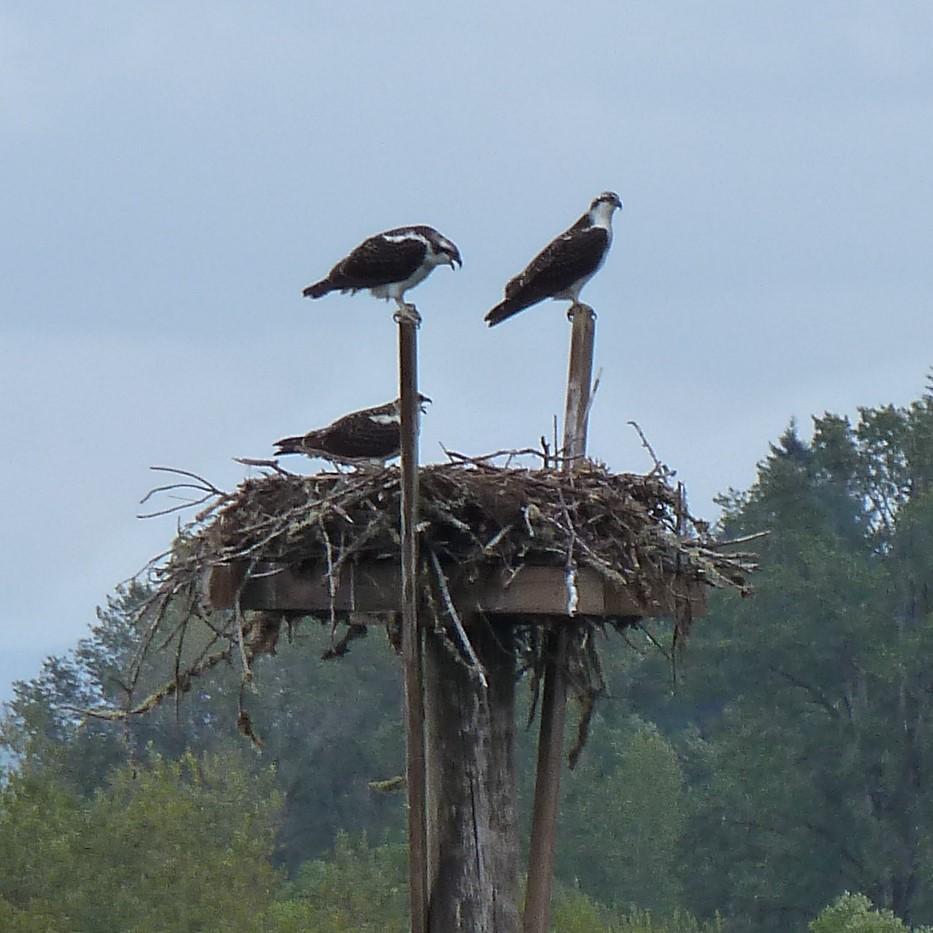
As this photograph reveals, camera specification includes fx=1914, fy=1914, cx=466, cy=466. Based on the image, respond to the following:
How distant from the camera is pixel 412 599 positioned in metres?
5.46

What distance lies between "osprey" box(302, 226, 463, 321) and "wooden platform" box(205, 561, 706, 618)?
2246 mm

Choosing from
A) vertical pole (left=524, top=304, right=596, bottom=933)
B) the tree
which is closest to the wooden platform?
vertical pole (left=524, top=304, right=596, bottom=933)

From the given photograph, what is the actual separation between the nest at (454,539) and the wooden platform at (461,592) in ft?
0.10

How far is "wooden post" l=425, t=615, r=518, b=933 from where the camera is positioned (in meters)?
5.82

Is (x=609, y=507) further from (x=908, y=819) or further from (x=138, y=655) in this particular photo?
(x=908, y=819)

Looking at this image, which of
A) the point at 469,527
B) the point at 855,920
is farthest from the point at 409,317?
the point at 855,920

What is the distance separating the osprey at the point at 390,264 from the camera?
7926 millimetres

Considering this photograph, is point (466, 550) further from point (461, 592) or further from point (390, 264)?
point (390, 264)

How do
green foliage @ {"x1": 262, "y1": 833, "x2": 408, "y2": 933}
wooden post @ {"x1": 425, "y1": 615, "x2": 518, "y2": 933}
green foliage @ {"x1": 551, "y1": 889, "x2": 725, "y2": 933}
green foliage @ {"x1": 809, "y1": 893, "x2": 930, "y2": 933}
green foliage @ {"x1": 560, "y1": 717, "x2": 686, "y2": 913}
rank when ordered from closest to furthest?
wooden post @ {"x1": 425, "y1": 615, "x2": 518, "y2": 933}
green foliage @ {"x1": 809, "y1": 893, "x2": 930, "y2": 933}
green foliage @ {"x1": 551, "y1": 889, "x2": 725, "y2": 933}
green foliage @ {"x1": 262, "y1": 833, "x2": 408, "y2": 933}
green foliage @ {"x1": 560, "y1": 717, "x2": 686, "y2": 913}

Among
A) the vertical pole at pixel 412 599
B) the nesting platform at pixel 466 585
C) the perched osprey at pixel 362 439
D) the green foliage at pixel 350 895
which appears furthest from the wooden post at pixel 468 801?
the green foliage at pixel 350 895

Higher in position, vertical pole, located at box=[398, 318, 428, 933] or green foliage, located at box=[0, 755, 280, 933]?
vertical pole, located at box=[398, 318, 428, 933]

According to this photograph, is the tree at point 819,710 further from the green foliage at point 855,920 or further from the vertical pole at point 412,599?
the vertical pole at point 412,599

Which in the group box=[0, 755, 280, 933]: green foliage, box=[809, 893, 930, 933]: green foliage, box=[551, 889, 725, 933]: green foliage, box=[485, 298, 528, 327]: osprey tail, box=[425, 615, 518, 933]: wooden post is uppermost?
box=[485, 298, 528, 327]: osprey tail

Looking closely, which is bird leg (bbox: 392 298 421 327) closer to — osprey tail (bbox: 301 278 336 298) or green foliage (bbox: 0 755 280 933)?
osprey tail (bbox: 301 278 336 298)
